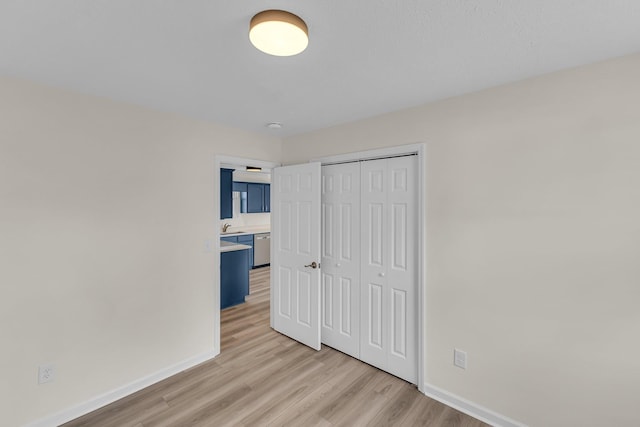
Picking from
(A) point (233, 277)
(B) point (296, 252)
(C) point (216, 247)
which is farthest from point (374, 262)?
(A) point (233, 277)

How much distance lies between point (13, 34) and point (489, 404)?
358 cm

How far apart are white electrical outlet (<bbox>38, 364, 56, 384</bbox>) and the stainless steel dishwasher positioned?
4.58 m

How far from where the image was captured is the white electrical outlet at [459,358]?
211 cm

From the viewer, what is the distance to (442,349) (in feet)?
7.29

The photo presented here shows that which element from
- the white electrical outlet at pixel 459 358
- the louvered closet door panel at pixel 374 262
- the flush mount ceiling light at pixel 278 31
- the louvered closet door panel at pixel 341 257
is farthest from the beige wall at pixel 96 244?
the white electrical outlet at pixel 459 358

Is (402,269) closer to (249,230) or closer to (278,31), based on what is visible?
(278,31)

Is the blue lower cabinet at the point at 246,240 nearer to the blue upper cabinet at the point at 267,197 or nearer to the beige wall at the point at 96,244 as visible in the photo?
the blue upper cabinet at the point at 267,197

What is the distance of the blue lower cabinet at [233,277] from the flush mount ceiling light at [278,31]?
3.37 meters

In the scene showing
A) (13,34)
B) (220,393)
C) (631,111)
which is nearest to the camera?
(13,34)

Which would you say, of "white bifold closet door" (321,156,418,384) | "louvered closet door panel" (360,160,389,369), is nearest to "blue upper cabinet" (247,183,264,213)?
"white bifold closet door" (321,156,418,384)

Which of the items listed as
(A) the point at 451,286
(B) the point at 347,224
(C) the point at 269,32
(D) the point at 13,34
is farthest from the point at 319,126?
(D) the point at 13,34

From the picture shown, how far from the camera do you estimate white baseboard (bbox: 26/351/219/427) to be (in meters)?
1.95

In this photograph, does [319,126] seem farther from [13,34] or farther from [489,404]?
[489,404]

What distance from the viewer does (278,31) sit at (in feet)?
3.94
